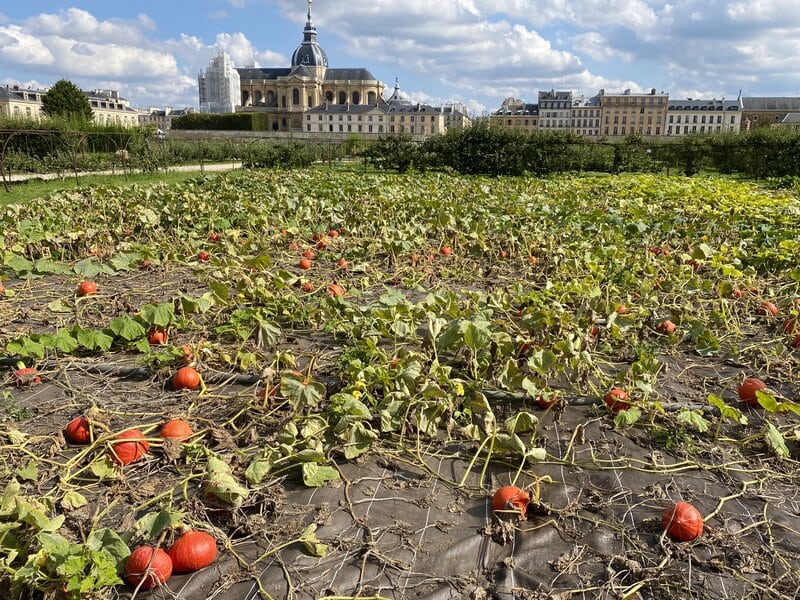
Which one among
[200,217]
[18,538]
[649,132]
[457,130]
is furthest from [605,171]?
[649,132]

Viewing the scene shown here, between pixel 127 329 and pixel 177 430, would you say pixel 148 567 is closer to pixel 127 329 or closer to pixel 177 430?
pixel 177 430

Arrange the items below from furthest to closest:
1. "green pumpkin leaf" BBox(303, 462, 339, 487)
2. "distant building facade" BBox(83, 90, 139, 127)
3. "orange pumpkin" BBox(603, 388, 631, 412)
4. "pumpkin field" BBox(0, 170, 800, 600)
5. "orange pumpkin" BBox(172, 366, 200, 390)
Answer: "distant building facade" BBox(83, 90, 139, 127) → "orange pumpkin" BBox(172, 366, 200, 390) → "orange pumpkin" BBox(603, 388, 631, 412) → "green pumpkin leaf" BBox(303, 462, 339, 487) → "pumpkin field" BBox(0, 170, 800, 600)

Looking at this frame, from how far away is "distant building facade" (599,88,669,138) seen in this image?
11962cm

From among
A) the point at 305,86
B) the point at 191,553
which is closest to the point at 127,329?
the point at 191,553

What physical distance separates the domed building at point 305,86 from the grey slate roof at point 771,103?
7577 cm

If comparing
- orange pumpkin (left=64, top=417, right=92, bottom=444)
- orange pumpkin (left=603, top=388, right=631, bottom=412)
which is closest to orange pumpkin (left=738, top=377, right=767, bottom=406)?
orange pumpkin (left=603, top=388, right=631, bottom=412)

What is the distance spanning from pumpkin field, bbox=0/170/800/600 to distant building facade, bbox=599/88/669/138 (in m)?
125

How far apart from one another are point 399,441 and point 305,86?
130 m

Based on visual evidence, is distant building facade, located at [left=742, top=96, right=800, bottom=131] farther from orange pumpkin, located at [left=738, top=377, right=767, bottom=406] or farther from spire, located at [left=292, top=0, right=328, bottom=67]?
orange pumpkin, located at [left=738, top=377, right=767, bottom=406]

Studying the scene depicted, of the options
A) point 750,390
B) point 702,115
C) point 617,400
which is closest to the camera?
point 617,400

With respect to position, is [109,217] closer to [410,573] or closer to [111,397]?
[111,397]

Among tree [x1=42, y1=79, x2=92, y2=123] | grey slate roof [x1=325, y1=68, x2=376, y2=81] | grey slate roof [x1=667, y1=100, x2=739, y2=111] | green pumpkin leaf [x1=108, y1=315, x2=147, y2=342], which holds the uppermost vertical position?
grey slate roof [x1=325, y1=68, x2=376, y2=81]

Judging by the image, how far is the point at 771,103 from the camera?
419 feet


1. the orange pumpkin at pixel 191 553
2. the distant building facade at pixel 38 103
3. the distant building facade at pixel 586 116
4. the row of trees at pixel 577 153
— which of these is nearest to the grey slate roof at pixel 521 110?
the distant building facade at pixel 586 116
